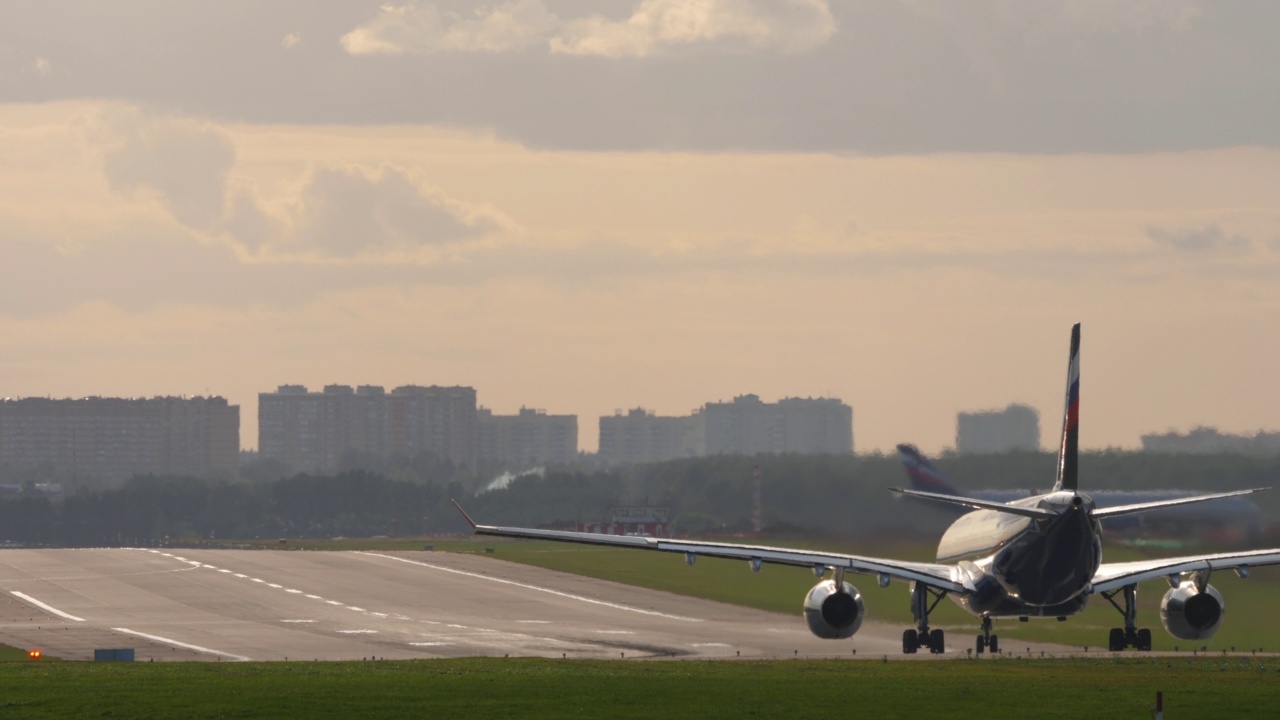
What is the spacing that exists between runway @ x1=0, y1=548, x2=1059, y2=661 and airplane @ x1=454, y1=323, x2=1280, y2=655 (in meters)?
2.49

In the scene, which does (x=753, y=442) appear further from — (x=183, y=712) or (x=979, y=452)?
(x=183, y=712)

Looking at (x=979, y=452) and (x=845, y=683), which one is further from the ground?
(x=979, y=452)

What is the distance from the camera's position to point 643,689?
46781 mm

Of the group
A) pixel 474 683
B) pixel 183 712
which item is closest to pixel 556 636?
pixel 474 683

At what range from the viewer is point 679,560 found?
4747 inches

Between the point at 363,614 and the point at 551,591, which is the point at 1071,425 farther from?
the point at 551,591

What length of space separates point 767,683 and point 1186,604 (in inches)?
737

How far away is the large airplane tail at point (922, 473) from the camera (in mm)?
84812

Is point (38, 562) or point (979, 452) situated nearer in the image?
point (979, 452)

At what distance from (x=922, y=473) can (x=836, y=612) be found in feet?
87.4

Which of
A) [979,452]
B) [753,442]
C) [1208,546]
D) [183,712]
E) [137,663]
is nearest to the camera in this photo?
[183,712]

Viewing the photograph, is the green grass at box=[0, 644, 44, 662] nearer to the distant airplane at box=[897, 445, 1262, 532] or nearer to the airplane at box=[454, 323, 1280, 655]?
the airplane at box=[454, 323, 1280, 655]

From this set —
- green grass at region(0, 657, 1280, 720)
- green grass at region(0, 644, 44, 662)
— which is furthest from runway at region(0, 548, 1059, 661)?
green grass at region(0, 657, 1280, 720)

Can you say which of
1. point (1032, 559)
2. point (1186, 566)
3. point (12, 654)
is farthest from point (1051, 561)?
point (12, 654)
